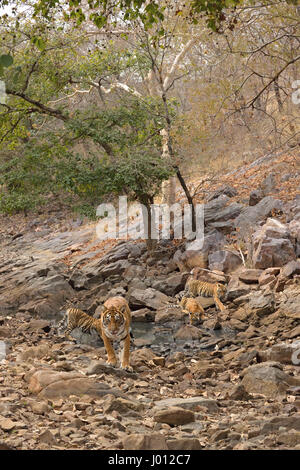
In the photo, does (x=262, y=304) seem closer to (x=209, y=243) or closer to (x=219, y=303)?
(x=219, y=303)

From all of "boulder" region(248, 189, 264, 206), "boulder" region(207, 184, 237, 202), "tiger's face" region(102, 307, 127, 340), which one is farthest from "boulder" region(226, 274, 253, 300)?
"boulder" region(207, 184, 237, 202)

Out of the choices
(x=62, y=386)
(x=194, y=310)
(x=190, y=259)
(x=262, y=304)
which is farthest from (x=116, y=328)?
(x=190, y=259)

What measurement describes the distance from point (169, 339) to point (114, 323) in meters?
3.75

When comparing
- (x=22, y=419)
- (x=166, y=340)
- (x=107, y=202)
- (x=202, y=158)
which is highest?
(x=202, y=158)

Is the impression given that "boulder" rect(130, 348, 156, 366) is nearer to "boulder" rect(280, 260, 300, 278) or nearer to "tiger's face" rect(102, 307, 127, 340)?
"tiger's face" rect(102, 307, 127, 340)

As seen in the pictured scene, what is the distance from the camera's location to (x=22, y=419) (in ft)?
19.9

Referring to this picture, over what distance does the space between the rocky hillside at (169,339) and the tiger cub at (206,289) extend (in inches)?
9.2

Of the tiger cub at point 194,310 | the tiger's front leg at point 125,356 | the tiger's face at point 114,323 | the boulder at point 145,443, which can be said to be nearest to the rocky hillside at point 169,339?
the boulder at point 145,443

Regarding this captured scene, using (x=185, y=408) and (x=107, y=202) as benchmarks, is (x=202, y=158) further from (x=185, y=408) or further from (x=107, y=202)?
(x=185, y=408)

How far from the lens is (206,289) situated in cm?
1594

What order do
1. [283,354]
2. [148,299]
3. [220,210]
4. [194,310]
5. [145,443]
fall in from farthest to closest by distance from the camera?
[220,210]
[148,299]
[194,310]
[283,354]
[145,443]

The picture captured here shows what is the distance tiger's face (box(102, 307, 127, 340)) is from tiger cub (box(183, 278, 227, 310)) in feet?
18.0

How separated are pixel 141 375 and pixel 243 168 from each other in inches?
747

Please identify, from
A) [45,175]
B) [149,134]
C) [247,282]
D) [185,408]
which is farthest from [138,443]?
[149,134]
